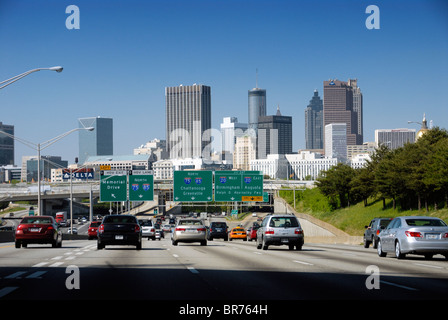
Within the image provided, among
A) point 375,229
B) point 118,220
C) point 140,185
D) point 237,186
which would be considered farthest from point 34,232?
point 237,186

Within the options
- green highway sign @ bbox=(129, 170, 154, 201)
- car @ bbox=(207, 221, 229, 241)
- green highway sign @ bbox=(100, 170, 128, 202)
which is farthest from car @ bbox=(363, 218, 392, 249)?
green highway sign @ bbox=(100, 170, 128, 202)

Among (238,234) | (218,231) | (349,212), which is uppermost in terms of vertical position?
(218,231)

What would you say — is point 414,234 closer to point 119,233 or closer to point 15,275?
point 15,275

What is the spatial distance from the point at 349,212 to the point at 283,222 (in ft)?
202

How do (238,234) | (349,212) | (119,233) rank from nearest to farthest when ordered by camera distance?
(119,233), (238,234), (349,212)

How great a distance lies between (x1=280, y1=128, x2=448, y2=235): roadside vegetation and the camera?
69.1 meters

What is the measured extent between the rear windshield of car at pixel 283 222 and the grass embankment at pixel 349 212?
32.5m

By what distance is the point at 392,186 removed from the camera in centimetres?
7406

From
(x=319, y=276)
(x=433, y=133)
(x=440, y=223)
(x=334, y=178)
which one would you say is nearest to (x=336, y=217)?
(x=334, y=178)

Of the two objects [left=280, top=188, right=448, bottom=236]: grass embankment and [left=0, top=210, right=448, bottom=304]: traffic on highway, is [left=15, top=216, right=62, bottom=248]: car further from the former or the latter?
[left=280, top=188, right=448, bottom=236]: grass embankment

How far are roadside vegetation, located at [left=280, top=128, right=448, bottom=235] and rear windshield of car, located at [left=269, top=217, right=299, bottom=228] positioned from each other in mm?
34304
